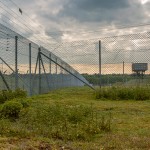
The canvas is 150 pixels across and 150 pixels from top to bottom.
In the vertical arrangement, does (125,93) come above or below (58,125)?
above

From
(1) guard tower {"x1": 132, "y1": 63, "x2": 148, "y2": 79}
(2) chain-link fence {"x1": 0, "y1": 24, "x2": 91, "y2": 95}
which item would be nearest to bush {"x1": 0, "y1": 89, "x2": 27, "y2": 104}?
(2) chain-link fence {"x1": 0, "y1": 24, "x2": 91, "y2": 95}

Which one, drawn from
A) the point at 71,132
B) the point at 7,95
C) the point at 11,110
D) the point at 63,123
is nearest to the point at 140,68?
the point at 7,95

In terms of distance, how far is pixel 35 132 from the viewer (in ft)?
24.8

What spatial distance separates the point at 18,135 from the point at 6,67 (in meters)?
8.07

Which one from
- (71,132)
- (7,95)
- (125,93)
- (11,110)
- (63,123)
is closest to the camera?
(71,132)

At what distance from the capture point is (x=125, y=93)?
16.4m

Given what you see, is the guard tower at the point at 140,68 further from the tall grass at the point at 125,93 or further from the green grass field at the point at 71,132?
the green grass field at the point at 71,132

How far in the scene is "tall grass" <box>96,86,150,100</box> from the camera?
52.7ft

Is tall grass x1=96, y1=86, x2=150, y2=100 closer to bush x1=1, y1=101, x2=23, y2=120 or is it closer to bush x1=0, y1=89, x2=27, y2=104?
bush x1=0, y1=89, x2=27, y2=104

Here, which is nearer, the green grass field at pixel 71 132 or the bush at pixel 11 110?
the green grass field at pixel 71 132

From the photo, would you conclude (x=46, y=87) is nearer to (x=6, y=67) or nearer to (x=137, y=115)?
(x=6, y=67)

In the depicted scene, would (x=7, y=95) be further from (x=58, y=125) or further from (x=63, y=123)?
(x=58, y=125)

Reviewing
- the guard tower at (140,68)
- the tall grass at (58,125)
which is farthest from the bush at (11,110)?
the guard tower at (140,68)

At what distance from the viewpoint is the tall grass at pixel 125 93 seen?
1608cm
